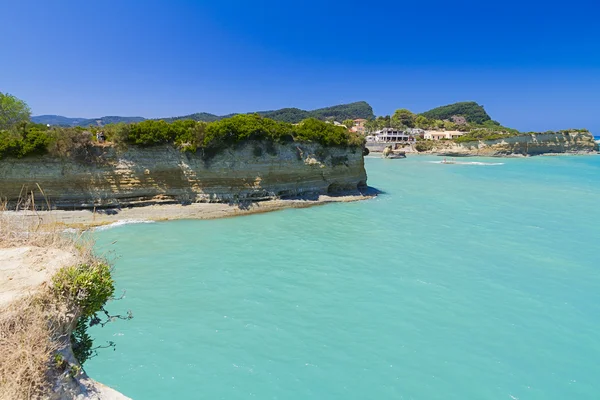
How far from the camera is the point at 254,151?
25.6 m

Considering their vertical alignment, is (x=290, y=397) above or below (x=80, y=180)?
below

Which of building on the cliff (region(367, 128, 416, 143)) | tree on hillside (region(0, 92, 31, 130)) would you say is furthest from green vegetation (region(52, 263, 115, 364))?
building on the cliff (region(367, 128, 416, 143))

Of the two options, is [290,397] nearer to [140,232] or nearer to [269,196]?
[140,232]

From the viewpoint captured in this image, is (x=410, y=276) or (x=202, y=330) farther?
(x=410, y=276)

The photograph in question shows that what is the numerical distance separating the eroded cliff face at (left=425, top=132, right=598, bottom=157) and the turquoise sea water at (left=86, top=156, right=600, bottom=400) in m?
78.0

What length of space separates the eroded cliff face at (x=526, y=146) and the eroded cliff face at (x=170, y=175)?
7740 cm

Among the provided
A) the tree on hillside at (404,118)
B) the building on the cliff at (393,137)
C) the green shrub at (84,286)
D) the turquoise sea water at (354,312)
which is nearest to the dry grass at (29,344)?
the green shrub at (84,286)

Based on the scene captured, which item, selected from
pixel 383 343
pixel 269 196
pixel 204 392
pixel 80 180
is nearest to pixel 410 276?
pixel 383 343

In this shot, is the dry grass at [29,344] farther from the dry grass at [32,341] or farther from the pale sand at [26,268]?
the pale sand at [26,268]

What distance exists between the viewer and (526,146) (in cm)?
8988

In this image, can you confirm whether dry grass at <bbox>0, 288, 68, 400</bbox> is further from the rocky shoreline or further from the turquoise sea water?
the rocky shoreline

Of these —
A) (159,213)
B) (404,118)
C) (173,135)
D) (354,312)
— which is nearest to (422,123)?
(404,118)

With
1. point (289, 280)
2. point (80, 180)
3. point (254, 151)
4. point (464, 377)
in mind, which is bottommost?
point (464, 377)

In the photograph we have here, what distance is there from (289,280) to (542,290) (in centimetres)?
979
